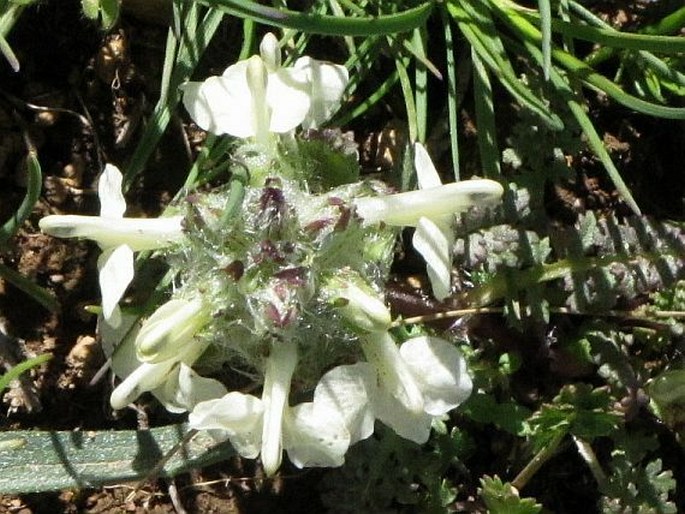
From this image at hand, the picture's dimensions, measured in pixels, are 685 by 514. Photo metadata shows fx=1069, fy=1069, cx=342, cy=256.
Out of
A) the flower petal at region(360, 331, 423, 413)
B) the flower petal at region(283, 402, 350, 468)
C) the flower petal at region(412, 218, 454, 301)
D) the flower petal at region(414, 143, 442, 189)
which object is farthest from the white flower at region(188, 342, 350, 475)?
the flower petal at region(414, 143, 442, 189)

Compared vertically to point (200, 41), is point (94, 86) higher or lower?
lower

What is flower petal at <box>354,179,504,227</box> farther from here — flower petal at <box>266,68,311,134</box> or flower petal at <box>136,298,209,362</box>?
flower petal at <box>136,298,209,362</box>

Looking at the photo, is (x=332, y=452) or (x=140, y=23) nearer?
(x=332, y=452)

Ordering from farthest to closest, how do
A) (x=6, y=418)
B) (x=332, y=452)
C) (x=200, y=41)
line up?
(x=6, y=418)
(x=200, y=41)
(x=332, y=452)

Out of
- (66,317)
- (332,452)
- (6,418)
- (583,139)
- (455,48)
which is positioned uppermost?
(455,48)

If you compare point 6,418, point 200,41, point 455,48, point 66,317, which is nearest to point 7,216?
point 66,317

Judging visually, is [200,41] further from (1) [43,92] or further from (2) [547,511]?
(2) [547,511]

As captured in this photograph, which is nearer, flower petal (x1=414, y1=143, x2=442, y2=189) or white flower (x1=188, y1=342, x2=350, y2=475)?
white flower (x1=188, y1=342, x2=350, y2=475)

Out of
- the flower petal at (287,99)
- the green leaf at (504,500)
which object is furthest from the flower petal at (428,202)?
the green leaf at (504,500)
